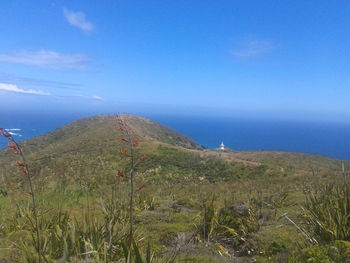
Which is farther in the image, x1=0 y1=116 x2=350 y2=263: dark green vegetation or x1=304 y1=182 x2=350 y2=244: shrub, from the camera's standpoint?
x1=304 y1=182 x2=350 y2=244: shrub

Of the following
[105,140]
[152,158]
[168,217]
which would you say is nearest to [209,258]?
[168,217]

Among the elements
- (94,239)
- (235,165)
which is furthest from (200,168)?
(94,239)

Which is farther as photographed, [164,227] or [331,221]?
[164,227]

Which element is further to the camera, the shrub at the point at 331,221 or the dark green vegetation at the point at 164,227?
the shrub at the point at 331,221

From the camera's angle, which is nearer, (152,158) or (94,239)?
(94,239)

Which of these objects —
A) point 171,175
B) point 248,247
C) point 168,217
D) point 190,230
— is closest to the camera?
point 248,247

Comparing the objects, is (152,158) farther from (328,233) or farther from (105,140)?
(328,233)

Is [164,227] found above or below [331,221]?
below

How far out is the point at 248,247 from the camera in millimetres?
5227

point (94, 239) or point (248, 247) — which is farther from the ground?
point (94, 239)

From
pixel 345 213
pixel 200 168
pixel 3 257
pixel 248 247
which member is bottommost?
pixel 200 168

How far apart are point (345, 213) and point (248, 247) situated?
5.90 feet

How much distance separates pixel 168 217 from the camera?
771cm

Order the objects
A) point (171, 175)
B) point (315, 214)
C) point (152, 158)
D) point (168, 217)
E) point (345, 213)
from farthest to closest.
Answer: point (152, 158), point (171, 175), point (168, 217), point (315, 214), point (345, 213)
